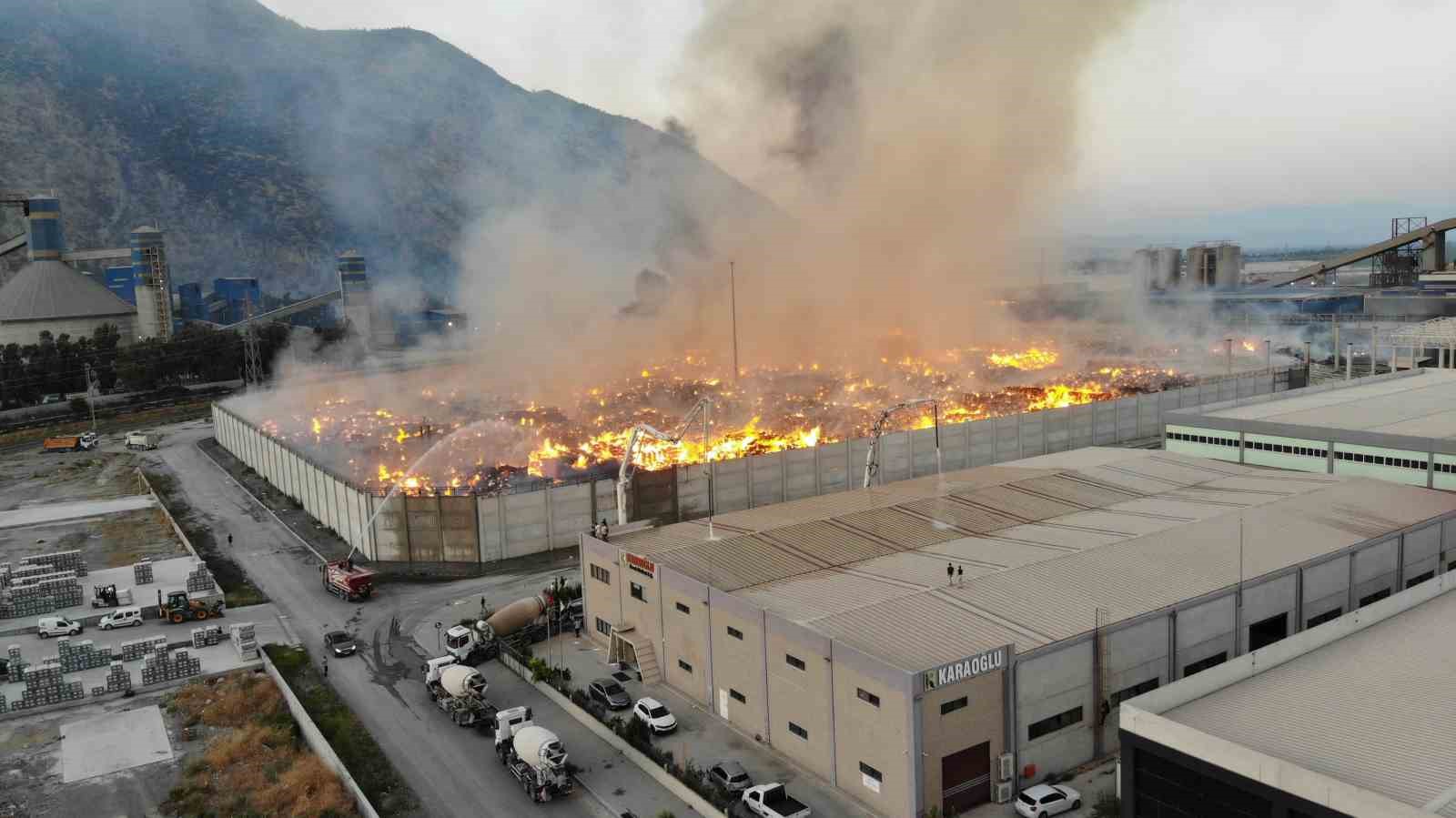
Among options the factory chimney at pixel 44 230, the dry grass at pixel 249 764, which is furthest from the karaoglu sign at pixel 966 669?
the factory chimney at pixel 44 230

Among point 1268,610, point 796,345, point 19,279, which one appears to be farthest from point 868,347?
point 19,279

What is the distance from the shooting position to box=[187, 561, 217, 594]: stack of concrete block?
93.1 feet

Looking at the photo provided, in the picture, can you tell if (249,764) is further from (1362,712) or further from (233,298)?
(233,298)

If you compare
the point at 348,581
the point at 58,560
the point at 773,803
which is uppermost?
the point at 58,560

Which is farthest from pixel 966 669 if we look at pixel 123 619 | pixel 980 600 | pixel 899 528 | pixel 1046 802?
pixel 123 619

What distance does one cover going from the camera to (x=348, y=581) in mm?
27438

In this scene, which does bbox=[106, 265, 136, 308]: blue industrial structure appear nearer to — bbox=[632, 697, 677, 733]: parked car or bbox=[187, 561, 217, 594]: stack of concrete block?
bbox=[187, 561, 217, 594]: stack of concrete block

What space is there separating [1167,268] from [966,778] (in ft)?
338

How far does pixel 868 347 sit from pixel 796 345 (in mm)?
4268

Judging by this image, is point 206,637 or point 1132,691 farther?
point 206,637

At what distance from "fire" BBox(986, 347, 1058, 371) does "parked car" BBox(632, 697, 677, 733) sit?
43720 millimetres

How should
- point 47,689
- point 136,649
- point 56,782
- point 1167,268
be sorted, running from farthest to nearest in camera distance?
point 1167,268 → point 136,649 → point 47,689 → point 56,782

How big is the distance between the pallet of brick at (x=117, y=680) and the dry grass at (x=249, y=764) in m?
1.26

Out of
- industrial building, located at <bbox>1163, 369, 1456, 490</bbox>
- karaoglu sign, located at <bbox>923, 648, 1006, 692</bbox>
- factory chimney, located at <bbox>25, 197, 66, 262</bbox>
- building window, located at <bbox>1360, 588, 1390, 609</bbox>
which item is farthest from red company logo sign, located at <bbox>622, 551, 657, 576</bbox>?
factory chimney, located at <bbox>25, 197, 66, 262</bbox>
